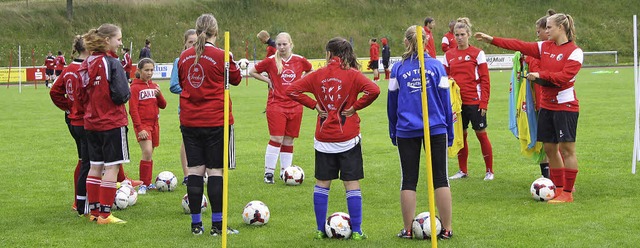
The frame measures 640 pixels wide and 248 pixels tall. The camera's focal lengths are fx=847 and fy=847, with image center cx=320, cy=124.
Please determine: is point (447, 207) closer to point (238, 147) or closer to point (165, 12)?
point (238, 147)

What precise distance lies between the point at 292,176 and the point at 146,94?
2118mm

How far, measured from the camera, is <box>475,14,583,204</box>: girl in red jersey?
905 cm

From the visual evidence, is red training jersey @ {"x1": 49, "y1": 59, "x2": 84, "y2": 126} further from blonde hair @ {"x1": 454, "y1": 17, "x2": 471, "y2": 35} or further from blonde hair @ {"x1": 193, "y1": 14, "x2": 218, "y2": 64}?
blonde hair @ {"x1": 454, "y1": 17, "x2": 471, "y2": 35}

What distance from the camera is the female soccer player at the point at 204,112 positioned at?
772 centimetres

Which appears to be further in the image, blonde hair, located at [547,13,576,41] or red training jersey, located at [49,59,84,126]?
blonde hair, located at [547,13,576,41]

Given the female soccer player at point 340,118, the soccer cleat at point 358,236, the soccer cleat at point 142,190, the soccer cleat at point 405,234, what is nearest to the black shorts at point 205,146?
the female soccer player at point 340,118

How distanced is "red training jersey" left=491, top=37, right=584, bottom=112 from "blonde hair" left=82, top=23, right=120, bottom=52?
394cm

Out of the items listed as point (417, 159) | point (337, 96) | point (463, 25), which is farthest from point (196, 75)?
point (463, 25)

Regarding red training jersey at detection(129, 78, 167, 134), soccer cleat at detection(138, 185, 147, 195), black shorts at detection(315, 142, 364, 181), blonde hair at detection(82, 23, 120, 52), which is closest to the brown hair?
black shorts at detection(315, 142, 364, 181)

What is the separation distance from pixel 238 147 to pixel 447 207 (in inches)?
334

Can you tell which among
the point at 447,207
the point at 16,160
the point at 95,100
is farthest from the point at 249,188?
the point at 16,160

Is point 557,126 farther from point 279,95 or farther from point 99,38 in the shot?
point 99,38

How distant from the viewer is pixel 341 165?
24.9ft

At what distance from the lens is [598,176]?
11000mm
